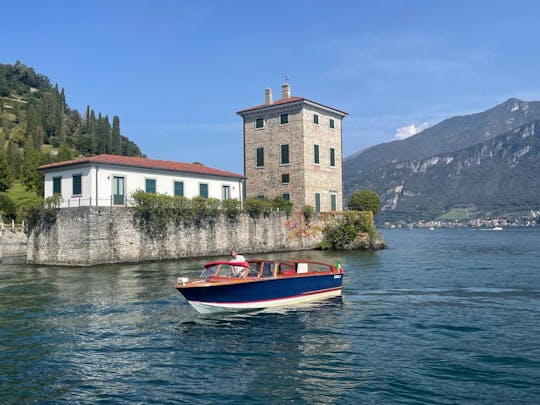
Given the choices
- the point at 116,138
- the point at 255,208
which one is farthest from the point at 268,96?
the point at 116,138

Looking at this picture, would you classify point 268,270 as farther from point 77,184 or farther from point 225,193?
point 225,193

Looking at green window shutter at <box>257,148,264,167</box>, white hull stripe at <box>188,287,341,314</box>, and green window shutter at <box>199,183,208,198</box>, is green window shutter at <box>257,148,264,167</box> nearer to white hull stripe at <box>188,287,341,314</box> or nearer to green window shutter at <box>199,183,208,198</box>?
green window shutter at <box>199,183,208,198</box>

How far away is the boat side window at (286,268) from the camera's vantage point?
1858 centimetres

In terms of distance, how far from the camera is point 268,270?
18.0m

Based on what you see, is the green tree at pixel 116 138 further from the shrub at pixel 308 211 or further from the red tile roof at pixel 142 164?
the red tile roof at pixel 142 164

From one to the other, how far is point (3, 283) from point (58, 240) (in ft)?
29.6

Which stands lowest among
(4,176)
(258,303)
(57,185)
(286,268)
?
(258,303)

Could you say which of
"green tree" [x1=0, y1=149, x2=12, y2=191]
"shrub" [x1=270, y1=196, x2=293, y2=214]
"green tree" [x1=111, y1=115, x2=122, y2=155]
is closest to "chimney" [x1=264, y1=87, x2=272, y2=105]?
"shrub" [x1=270, y1=196, x2=293, y2=214]

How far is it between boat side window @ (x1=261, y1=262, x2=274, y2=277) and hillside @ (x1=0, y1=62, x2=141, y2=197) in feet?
198

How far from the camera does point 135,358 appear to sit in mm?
12258

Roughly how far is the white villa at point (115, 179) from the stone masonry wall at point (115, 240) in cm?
175

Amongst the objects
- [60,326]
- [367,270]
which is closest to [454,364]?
[60,326]

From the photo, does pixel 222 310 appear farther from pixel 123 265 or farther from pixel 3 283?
pixel 123 265

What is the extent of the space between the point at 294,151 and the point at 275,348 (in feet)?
131
